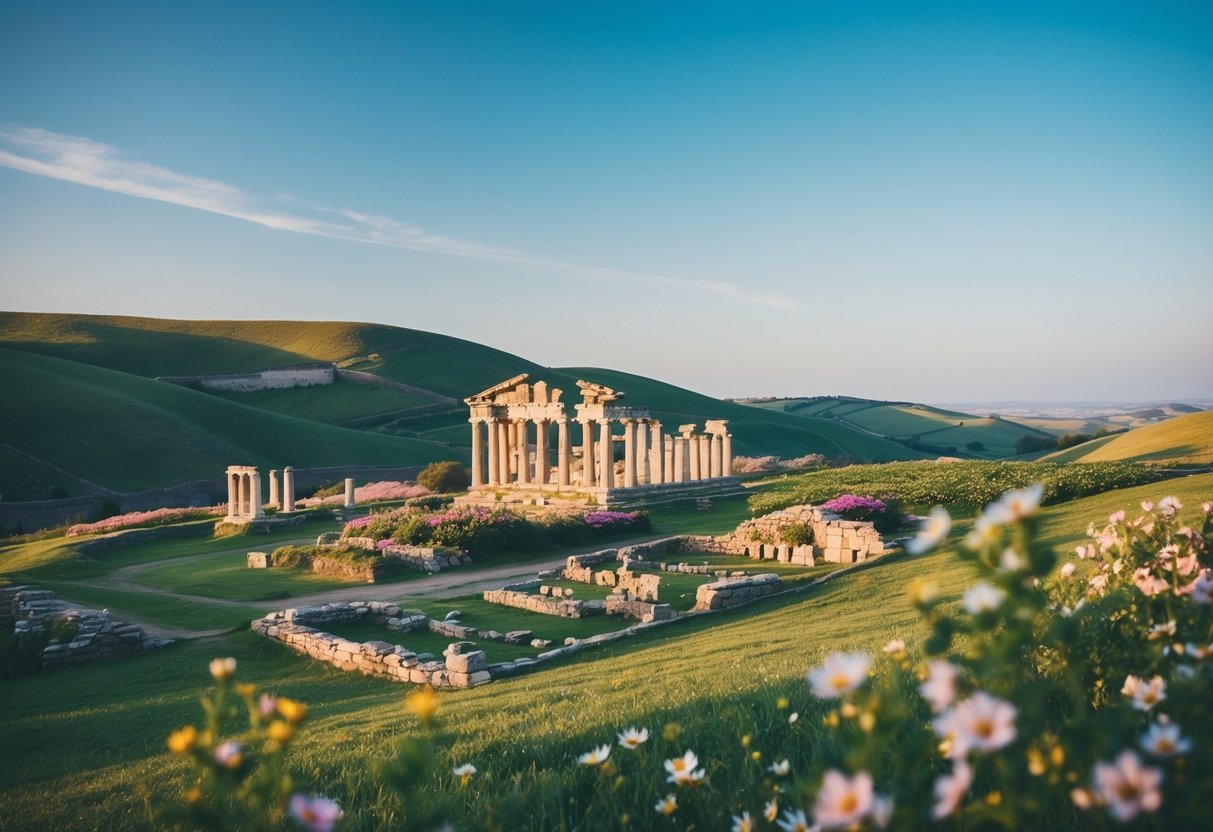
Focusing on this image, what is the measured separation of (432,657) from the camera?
50.1 feet

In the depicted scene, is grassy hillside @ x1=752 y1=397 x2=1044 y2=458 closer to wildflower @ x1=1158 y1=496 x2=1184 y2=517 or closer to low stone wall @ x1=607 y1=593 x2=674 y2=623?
low stone wall @ x1=607 y1=593 x2=674 y2=623

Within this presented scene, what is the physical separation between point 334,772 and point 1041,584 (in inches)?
221

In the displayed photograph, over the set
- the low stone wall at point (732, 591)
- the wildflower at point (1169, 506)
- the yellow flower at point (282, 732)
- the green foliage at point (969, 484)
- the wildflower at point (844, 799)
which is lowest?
the low stone wall at point (732, 591)

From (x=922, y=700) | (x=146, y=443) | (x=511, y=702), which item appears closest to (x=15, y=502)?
(x=146, y=443)

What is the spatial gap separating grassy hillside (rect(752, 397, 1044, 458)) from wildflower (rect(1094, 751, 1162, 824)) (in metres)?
108

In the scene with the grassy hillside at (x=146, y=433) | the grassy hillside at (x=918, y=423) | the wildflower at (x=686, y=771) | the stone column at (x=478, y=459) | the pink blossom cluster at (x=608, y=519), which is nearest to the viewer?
the wildflower at (x=686, y=771)

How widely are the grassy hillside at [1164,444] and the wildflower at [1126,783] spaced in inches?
1439

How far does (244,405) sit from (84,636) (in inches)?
3049

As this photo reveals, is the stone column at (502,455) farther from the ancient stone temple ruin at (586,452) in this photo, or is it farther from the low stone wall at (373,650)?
the low stone wall at (373,650)

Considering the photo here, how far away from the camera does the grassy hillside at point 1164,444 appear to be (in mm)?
38625

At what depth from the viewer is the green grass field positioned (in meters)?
6.00

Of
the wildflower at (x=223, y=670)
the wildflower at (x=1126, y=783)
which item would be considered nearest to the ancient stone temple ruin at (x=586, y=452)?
Answer: the wildflower at (x=223, y=670)

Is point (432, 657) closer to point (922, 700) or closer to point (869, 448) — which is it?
point (922, 700)

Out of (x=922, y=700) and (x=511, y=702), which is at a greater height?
(x=922, y=700)
